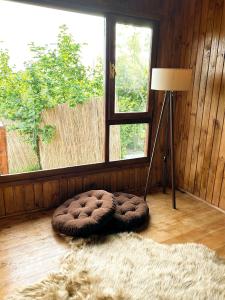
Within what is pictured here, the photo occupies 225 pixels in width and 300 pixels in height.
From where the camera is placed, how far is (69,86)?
2.50 metres

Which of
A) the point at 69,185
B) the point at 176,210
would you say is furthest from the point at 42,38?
the point at 176,210

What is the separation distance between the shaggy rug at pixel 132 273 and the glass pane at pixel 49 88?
1046 mm

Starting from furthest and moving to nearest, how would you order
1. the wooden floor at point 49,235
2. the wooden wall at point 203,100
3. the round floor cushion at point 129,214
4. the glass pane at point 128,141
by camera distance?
1. the glass pane at point 128,141
2. the wooden wall at point 203,100
3. the round floor cushion at point 129,214
4. the wooden floor at point 49,235

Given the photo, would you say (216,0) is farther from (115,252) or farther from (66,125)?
(115,252)

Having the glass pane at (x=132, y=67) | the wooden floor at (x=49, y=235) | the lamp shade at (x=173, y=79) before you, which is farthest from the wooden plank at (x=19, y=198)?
the lamp shade at (x=173, y=79)

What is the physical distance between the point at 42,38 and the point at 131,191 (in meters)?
1.89

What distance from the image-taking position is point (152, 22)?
2588 millimetres

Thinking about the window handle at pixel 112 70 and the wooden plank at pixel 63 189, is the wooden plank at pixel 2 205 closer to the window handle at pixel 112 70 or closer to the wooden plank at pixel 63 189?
the wooden plank at pixel 63 189

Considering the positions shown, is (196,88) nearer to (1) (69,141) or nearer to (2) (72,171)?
(1) (69,141)

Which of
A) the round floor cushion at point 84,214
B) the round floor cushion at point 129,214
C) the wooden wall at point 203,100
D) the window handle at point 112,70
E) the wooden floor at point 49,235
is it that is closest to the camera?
the wooden floor at point 49,235

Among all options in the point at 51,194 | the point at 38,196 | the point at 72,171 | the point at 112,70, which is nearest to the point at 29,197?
the point at 38,196

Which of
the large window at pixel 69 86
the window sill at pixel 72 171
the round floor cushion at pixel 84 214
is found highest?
the large window at pixel 69 86

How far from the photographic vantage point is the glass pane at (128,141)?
9.18ft

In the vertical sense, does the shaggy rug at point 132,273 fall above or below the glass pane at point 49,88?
below
